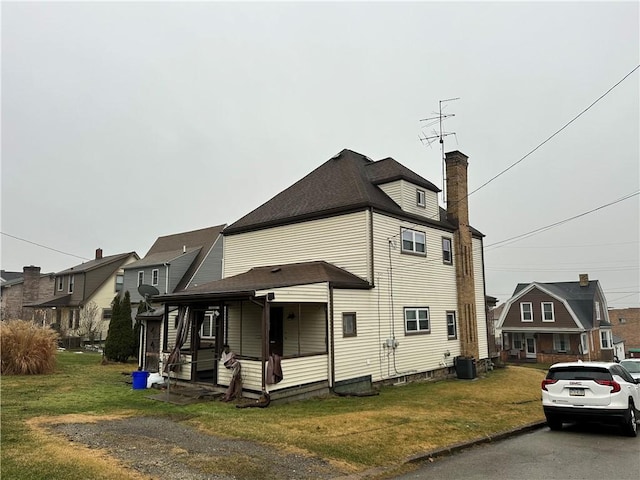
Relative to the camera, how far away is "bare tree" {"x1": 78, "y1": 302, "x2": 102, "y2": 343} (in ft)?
109

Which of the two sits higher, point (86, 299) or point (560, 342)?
point (86, 299)

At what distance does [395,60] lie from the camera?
16094 millimetres

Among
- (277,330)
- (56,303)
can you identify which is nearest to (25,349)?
(277,330)

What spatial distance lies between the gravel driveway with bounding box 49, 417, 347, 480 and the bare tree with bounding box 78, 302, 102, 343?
90.7 ft

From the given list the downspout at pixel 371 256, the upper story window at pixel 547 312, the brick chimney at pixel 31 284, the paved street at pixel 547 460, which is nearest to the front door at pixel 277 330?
the downspout at pixel 371 256

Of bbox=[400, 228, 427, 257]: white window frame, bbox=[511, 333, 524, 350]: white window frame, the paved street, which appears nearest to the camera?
the paved street

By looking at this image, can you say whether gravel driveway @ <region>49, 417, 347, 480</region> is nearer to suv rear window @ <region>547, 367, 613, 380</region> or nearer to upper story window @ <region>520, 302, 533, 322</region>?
suv rear window @ <region>547, 367, 613, 380</region>

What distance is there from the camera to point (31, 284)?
4259cm

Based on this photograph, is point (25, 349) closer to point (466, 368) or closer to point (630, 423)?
point (466, 368)

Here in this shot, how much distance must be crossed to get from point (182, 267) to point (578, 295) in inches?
1367

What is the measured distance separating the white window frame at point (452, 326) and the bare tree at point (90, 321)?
87.6ft

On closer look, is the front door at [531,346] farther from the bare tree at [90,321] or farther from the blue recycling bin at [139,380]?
the bare tree at [90,321]

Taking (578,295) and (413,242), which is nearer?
(413,242)

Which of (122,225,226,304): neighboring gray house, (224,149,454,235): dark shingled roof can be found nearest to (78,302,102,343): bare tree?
(122,225,226,304): neighboring gray house
